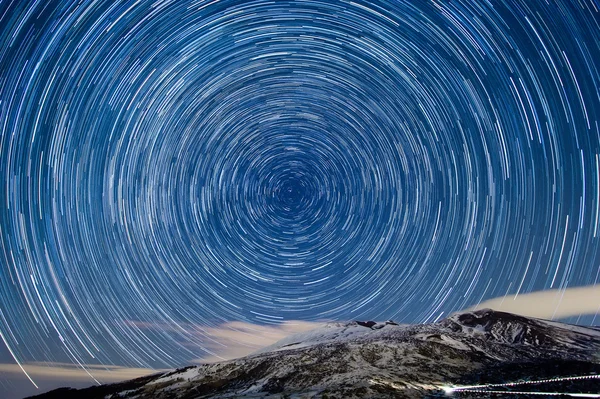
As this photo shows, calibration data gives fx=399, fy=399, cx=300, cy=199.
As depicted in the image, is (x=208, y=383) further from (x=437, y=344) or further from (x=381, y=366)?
(x=437, y=344)

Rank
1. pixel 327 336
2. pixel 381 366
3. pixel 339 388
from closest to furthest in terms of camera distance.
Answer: pixel 339 388 → pixel 381 366 → pixel 327 336

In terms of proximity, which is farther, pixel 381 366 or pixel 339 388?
pixel 381 366

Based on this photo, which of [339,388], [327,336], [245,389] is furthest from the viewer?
[327,336]

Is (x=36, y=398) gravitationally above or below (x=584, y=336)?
below

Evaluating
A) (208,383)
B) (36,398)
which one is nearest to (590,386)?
(208,383)

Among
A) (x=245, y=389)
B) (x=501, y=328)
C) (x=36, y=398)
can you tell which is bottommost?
(x=36, y=398)

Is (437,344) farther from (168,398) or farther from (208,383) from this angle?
(168,398)

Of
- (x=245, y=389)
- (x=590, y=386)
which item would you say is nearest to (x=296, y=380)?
(x=245, y=389)
